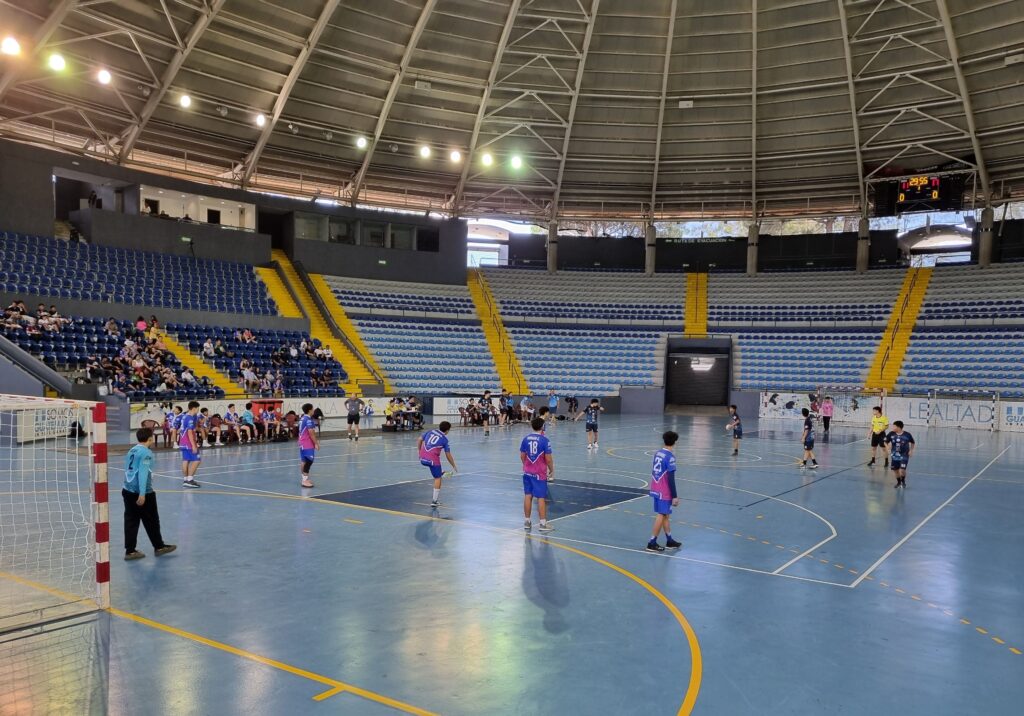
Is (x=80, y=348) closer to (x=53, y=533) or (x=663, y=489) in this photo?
(x=53, y=533)

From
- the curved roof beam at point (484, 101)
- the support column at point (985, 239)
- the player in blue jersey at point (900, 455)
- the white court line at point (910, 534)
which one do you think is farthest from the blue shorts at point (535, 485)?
the support column at point (985, 239)

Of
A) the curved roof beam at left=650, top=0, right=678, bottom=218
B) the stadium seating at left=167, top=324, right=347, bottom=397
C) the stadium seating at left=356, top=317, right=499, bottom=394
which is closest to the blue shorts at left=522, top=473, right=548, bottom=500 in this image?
the stadium seating at left=167, top=324, right=347, bottom=397

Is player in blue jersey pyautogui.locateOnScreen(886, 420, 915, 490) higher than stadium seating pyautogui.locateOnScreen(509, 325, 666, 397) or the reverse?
the reverse

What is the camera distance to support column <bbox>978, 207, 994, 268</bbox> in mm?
42250

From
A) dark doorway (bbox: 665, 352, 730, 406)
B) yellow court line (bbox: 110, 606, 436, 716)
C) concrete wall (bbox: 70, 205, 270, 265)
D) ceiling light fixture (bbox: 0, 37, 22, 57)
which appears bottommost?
yellow court line (bbox: 110, 606, 436, 716)

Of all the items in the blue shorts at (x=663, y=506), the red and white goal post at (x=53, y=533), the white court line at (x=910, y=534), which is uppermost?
the blue shorts at (x=663, y=506)

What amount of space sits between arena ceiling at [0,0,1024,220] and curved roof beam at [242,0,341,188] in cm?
15

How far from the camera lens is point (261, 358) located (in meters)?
34.0

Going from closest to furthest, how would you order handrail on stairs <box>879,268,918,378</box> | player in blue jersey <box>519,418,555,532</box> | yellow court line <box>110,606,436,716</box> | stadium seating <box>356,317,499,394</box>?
yellow court line <box>110,606,436,716</box> → player in blue jersey <box>519,418,555,532</box> → stadium seating <box>356,317,499,394</box> → handrail on stairs <box>879,268,918,378</box>

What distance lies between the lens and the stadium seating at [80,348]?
2586 cm

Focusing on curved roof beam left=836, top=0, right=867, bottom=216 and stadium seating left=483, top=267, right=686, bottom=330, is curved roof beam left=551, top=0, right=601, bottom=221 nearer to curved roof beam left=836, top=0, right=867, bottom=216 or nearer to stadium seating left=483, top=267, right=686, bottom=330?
stadium seating left=483, top=267, right=686, bottom=330

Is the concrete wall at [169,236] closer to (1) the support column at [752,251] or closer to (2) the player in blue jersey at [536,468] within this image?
(1) the support column at [752,251]

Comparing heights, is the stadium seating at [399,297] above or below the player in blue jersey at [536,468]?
above

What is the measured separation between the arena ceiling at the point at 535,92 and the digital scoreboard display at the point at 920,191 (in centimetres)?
88
